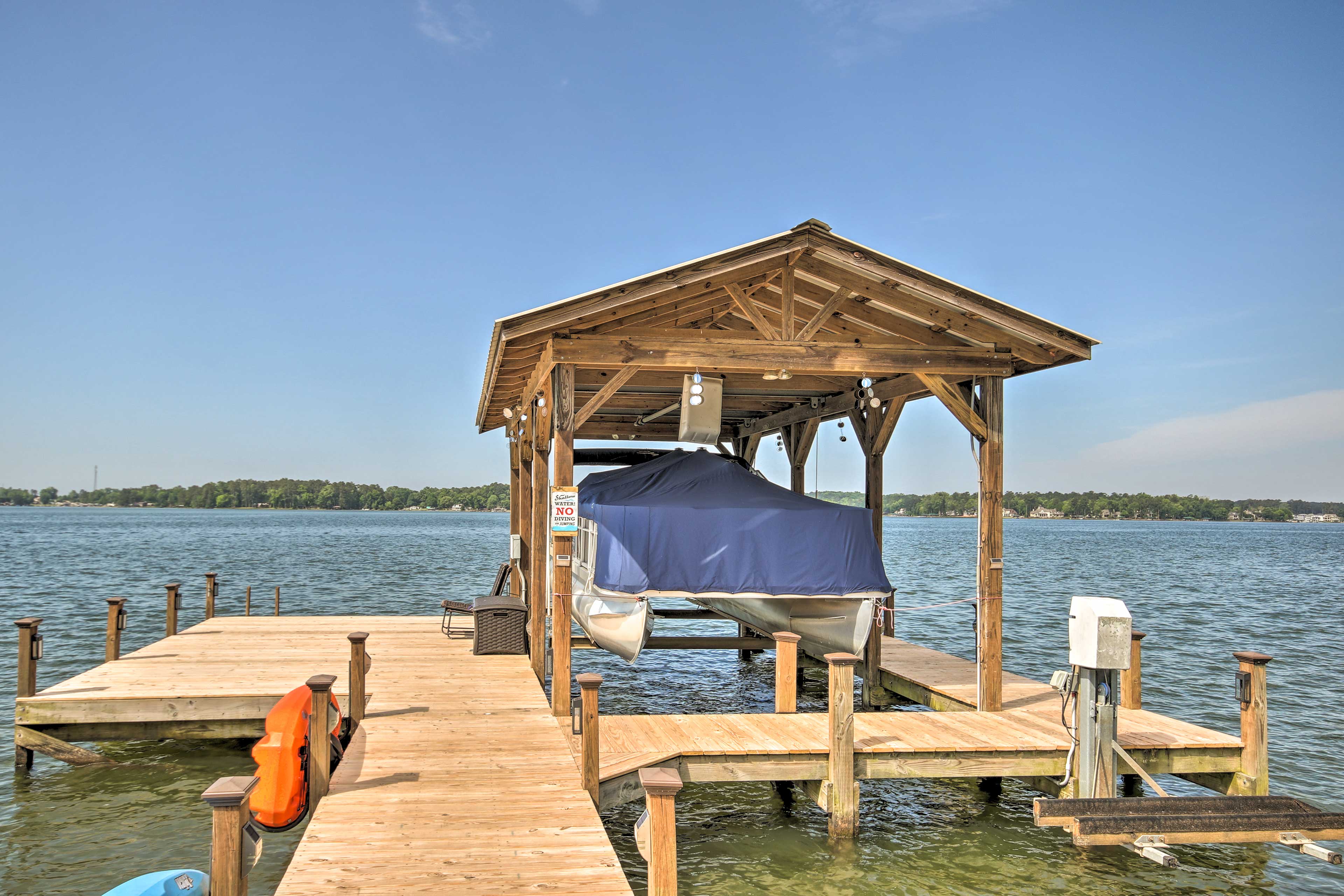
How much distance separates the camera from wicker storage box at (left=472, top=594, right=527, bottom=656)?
39.5 ft

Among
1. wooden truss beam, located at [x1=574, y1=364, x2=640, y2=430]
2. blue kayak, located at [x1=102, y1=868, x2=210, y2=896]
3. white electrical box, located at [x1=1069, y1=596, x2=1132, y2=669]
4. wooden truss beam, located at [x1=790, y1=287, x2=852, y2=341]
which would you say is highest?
wooden truss beam, located at [x1=790, y1=287, x2=852, y2=341]

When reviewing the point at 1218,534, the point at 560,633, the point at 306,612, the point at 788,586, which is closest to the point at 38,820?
the point at 560,633

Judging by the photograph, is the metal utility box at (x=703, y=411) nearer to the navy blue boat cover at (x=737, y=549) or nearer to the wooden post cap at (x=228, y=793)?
the navy blue boat cover at (x=737, y=549)

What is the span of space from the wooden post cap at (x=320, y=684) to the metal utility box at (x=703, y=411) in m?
5.25

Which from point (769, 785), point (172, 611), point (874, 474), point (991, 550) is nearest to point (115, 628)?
point (172, 611)

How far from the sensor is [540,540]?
10805 mm

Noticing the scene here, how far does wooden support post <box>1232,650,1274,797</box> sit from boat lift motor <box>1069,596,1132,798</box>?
1.33 metres

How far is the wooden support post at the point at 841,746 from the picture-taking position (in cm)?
721

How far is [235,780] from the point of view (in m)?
4.32

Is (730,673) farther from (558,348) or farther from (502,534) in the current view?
(502,534)

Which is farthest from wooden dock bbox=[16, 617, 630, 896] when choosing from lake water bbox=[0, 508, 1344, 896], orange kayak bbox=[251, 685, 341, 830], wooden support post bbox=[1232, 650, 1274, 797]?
wooden support post bbox=[1232, 650, 1274, 797]

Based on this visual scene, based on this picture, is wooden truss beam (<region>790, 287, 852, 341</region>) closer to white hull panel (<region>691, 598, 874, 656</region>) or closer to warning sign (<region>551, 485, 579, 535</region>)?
warning sign (<region>551, 485, 579, 535</region>)

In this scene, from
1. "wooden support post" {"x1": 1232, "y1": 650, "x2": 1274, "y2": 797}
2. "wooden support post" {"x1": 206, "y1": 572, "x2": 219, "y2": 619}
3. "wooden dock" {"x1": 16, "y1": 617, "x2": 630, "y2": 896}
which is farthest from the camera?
"wooden support post" {"x1": 206, "y1": 572, "x2": 219, "y2": 619}

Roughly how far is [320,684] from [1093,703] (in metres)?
5.93
